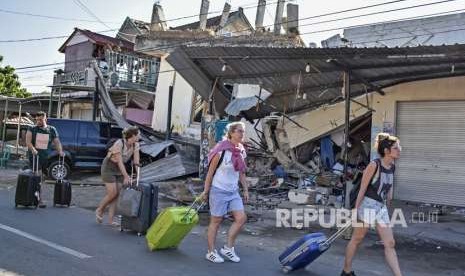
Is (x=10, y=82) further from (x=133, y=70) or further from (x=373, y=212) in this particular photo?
(x=373, y=212)

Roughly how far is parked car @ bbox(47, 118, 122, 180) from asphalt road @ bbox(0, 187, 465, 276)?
8.02 m

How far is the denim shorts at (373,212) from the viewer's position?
5.81 meters

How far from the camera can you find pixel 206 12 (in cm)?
2553

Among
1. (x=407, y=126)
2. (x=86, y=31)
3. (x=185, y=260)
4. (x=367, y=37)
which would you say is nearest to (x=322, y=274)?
(x=185, y=260)

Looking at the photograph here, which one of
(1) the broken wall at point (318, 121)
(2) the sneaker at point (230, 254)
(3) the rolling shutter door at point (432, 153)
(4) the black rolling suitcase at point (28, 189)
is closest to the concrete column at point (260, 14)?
(1) the broken wall at point (318, 121)

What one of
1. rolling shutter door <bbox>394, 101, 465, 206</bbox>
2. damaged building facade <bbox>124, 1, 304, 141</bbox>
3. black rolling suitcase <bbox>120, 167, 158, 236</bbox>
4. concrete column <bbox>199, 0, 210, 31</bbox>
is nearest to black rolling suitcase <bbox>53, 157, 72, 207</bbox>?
black rolling suitcase <bbox>120, 167, 158, 236</bbox>

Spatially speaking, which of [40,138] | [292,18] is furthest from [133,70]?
[40,138]

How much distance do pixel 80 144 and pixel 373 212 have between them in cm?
1335

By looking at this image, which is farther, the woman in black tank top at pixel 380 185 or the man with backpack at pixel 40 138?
the man with backpack at pixel 40 138

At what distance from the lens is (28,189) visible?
10109 millimetres

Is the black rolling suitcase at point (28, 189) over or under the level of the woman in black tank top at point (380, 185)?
under

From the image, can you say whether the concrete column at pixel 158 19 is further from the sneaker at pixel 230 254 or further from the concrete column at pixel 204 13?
the sneaker at pixel 230 254

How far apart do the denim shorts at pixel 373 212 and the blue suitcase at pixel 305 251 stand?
0.43 m

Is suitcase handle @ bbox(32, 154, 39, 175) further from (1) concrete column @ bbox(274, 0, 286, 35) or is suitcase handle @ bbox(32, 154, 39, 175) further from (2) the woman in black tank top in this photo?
(1) concrete column @ bbox(274, 0, 286, 35)
